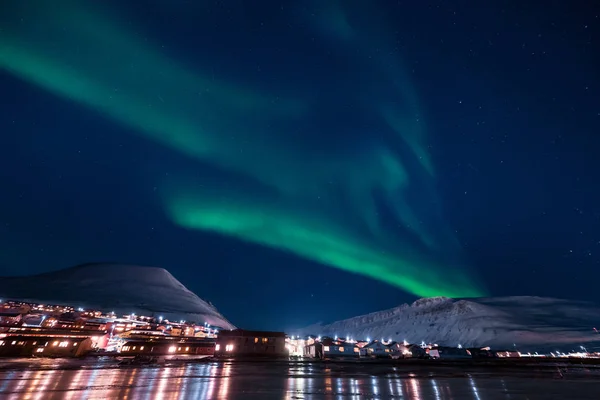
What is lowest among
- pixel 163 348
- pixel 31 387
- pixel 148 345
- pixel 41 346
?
pixel 31 387

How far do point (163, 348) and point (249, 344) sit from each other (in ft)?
76.3

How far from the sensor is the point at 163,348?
81750 millimetres

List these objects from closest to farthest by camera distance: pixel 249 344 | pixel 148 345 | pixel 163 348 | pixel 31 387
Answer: pixel 31 387 < pixel 249 344 < pixel 148 345 < pixel 163 348

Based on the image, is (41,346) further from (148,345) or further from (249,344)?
(249,344)

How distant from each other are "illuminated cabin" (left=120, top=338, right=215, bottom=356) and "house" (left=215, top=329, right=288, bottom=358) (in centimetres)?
1019

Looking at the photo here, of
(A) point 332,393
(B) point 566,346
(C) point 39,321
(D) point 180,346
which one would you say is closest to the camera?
(A) point 332,393

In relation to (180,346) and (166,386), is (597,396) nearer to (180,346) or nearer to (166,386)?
(166,386)

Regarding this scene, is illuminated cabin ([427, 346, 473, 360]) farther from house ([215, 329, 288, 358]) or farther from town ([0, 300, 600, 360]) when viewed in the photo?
house ([215, 329, 288, 358])

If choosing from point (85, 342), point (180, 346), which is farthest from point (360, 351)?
point (85, 342)

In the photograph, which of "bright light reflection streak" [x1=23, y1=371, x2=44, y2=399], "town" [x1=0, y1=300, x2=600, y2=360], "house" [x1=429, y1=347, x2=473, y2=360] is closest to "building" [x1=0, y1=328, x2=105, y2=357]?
"town" [x1=0, y1=300, x2=600, y2=360]

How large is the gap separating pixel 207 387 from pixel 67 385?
10075 mm

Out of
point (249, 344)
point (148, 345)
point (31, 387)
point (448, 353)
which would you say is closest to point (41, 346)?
point (148, 345)

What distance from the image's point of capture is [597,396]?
2012 centimetres

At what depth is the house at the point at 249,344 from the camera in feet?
254
